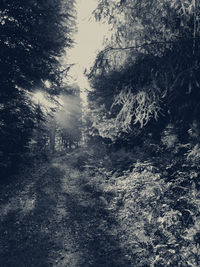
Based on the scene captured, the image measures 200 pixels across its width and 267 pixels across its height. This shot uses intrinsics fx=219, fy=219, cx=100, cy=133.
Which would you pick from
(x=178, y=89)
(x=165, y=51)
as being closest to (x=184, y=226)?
(x=178, y=89)

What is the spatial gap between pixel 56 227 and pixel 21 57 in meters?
7.52

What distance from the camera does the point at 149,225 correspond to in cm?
688

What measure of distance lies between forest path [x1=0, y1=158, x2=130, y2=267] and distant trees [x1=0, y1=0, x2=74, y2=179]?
2.44 meters

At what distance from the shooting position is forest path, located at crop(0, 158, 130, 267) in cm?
667

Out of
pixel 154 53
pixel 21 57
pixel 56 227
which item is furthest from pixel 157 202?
pixel 21 57

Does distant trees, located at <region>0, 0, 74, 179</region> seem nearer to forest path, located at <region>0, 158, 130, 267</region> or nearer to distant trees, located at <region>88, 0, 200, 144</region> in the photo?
forest path, located at <region>0, 158, 130, 267</region>

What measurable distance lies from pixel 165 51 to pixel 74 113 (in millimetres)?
30716

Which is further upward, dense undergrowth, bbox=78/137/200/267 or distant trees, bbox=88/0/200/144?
distant trees, bbox=88/0/200/144

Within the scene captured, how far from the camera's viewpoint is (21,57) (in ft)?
32.9

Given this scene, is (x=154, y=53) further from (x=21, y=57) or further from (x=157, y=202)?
(x=21, y=57)

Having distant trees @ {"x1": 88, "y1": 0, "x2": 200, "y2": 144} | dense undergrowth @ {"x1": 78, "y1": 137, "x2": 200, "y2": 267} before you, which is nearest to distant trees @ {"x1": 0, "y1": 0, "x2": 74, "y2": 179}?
dense undergrowth @ {"x1": 78, "y1": 137, "x2": 200, "y2": 267}

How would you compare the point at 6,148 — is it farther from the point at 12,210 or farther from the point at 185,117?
the point at 185,117

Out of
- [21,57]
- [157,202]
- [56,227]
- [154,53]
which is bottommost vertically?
[56,227]

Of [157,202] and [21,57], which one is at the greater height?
[21,57]
